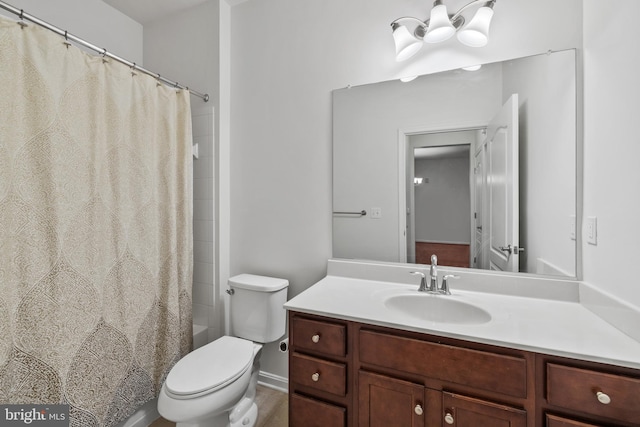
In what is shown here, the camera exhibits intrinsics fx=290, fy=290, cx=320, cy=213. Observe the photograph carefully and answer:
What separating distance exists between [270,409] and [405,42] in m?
2.20

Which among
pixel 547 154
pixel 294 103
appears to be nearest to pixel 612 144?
pixel 547 154

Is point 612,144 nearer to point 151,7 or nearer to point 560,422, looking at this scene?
point 560,422

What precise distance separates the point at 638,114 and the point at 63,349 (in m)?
2.28

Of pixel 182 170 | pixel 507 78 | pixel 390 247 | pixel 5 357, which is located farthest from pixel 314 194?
pixel 5 357

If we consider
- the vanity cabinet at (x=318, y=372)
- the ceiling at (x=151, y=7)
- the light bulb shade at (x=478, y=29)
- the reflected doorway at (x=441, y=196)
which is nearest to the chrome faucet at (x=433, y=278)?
the reflected doorway at (x=441, y=196)

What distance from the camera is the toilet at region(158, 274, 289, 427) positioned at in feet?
4.05

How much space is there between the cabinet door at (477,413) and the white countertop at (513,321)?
204 millimetres

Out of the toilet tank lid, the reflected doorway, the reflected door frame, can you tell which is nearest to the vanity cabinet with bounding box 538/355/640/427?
the reflected doorway

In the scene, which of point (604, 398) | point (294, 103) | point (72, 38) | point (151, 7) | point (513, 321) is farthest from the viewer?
point (151, 7)

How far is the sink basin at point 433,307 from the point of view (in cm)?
128

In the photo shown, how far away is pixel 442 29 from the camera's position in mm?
1401

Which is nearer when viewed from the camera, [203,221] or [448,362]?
[448,362]

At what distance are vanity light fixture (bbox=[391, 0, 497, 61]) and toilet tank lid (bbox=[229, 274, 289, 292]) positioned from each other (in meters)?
1.43

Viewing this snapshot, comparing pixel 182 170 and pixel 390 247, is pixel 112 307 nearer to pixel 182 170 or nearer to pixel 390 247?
pixel 182 170
